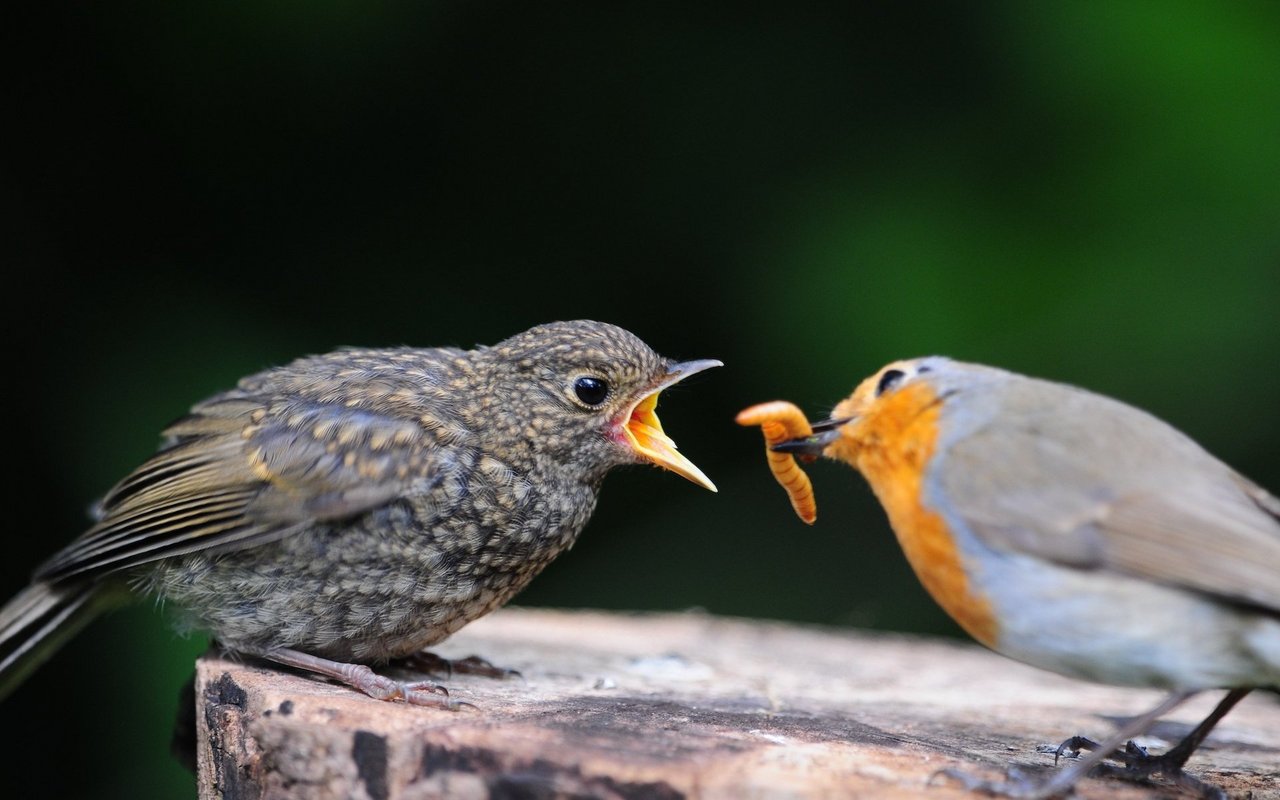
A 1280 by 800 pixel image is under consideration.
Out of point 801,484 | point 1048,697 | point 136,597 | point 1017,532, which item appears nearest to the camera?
point 1017,532

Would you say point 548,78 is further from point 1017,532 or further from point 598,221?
point 1017,532

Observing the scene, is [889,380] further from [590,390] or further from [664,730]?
[664,730]

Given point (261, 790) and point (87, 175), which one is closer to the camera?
point (261, 790)

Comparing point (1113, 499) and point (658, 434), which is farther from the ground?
point (658, 434)

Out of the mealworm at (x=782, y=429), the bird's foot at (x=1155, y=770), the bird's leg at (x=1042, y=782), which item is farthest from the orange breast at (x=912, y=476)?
the bird's foot at (x=1155, y=770)

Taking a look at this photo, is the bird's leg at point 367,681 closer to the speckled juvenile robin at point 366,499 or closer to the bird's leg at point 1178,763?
the speckled juvenile robin at point 366,499

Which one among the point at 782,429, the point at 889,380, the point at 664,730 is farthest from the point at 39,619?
the point at 889,380

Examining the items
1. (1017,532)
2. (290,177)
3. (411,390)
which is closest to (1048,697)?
(1017,532)
